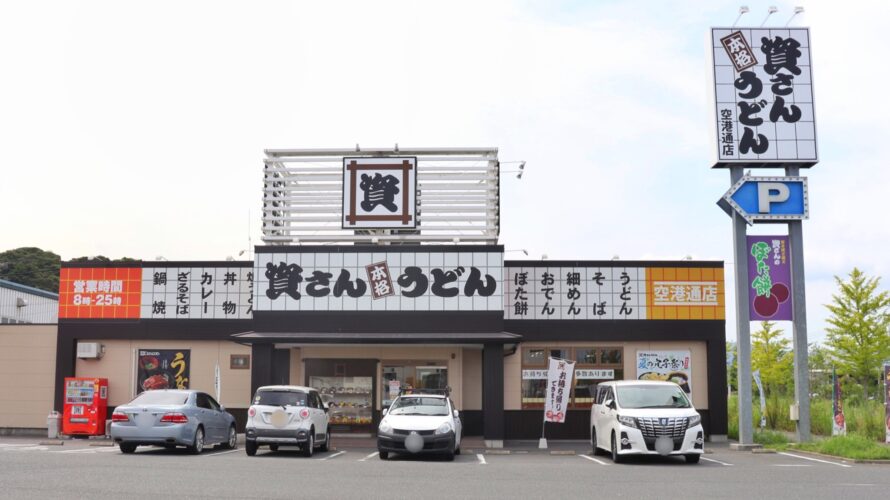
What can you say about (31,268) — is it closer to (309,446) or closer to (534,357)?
(534,357)

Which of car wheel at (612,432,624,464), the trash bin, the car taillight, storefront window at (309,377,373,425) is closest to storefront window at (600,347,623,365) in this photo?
storefront window at (309,377,373,425)

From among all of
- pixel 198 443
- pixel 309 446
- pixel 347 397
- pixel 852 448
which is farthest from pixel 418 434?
pixel 852 448

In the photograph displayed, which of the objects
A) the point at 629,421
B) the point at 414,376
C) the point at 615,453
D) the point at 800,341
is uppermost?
the point at 800,341

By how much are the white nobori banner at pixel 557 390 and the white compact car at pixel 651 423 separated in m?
3.89

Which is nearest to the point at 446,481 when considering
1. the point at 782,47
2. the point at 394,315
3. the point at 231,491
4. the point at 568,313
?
the point at 231,491

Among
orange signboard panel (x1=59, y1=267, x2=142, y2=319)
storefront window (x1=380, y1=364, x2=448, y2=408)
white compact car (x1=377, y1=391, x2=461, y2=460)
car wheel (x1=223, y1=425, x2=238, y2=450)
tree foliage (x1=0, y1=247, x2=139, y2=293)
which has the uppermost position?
tree foliage (x1=0, y1=247, x2=139, y2=293)

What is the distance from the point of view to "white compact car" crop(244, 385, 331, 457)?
18.1m

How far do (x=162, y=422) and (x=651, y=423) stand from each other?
9.61 m

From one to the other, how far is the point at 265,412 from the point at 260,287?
618cm

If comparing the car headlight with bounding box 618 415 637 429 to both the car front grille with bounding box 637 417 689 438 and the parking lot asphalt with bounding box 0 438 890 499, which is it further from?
the parking lot asphalt with bounding box 0 438 890 499

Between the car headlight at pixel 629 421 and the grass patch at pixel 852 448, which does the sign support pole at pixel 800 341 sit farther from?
the car headlight at pixel 629 421

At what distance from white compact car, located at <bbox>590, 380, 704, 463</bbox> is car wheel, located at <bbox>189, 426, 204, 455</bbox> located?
8.48 metres

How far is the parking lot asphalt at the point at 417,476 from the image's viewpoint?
11719mm

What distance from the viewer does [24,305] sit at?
35.9 meters
